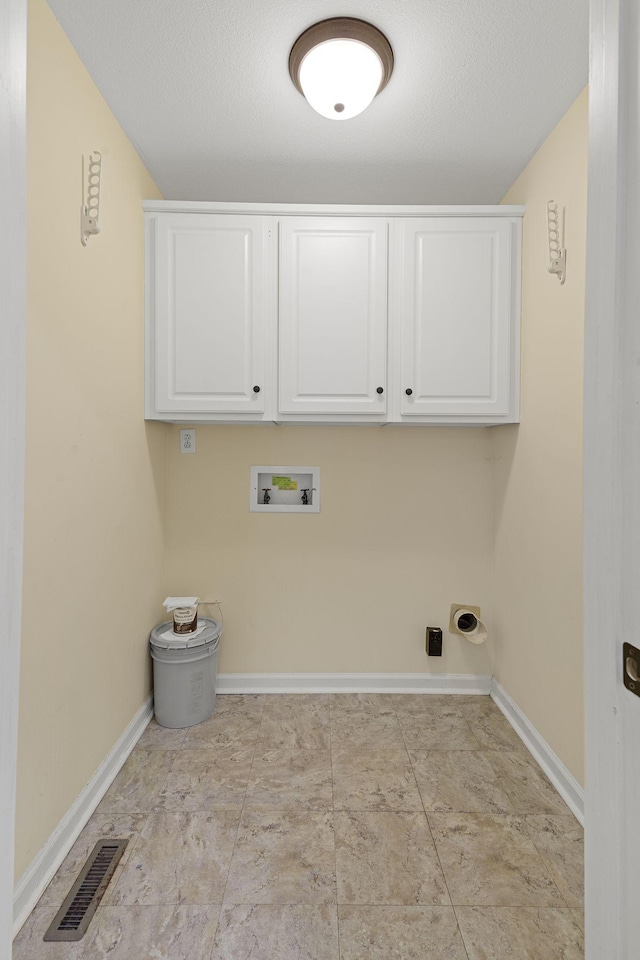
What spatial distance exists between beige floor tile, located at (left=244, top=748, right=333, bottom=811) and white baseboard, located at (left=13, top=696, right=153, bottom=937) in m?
0.52

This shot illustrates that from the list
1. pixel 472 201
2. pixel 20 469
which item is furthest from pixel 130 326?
pixel 472 201

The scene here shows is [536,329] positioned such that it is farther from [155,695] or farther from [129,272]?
[155,695]

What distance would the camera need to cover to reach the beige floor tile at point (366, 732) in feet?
6.78

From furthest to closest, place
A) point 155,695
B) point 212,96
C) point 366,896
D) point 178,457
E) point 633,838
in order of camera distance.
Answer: point 178,457
point 155,695
point 212,96
point 366,896
point 633,838

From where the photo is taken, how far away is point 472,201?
7.81 ft

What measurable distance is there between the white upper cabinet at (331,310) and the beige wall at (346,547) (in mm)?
399

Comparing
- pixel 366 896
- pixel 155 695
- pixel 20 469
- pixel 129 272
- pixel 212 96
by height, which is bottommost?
pixel 366 896

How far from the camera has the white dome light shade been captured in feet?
4.75

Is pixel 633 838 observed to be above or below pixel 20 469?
below

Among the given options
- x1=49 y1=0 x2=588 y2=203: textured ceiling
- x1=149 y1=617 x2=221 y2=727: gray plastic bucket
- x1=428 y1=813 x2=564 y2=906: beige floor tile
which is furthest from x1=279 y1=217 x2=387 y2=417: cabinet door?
x1=428 y1=813 x2=564 y2=906: beige floor tile

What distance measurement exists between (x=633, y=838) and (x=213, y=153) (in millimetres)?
2405

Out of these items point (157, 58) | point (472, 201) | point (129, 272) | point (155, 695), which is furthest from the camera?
point (472, 201)

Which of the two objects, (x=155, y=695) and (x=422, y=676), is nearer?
(x=155, y=695)

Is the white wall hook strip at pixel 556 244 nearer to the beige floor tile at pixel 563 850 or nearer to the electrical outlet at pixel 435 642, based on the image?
the electrical outlet at pixel 435 642
